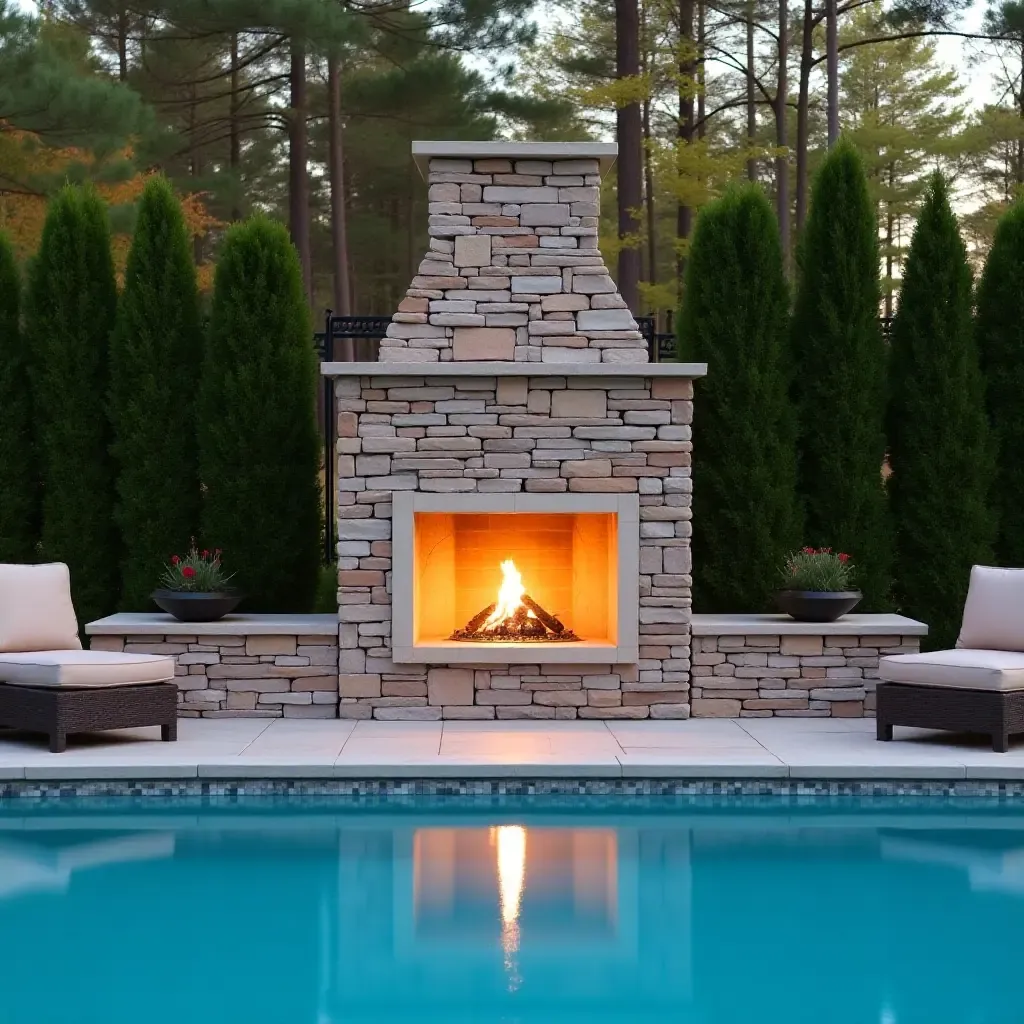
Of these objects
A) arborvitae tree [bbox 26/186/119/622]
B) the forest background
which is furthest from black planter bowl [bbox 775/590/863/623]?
the forest background

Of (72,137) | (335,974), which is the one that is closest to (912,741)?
(335,974)

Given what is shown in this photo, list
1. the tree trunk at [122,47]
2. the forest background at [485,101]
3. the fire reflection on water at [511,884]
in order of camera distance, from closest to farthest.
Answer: the fire reflection on water at [511,884] < the forest background at [485,101] < the tree trunk at [122,47]

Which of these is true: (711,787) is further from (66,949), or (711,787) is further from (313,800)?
(66,949)

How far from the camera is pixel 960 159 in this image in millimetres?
24531

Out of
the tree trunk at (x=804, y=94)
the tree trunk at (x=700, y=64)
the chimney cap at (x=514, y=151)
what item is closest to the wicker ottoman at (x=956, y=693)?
the chimney cap at (x=514, y=151)

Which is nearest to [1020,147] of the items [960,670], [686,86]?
[686,86]

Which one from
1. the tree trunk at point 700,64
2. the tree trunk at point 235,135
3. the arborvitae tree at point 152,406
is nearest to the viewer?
the arborvitae tree at point 152,406

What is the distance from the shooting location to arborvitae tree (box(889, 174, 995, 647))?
9.79 m

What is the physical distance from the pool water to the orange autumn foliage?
12.0m

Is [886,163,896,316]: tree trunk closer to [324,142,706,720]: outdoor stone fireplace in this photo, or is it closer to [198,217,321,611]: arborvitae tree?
[198,217,321,611]: arborvitae tree

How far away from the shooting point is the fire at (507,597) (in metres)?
9.13

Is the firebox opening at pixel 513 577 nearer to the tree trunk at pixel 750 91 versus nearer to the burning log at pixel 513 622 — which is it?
the burning log at pixel 513 622

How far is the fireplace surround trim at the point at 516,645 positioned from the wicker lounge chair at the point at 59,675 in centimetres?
139

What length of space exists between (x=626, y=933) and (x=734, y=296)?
221 inches
